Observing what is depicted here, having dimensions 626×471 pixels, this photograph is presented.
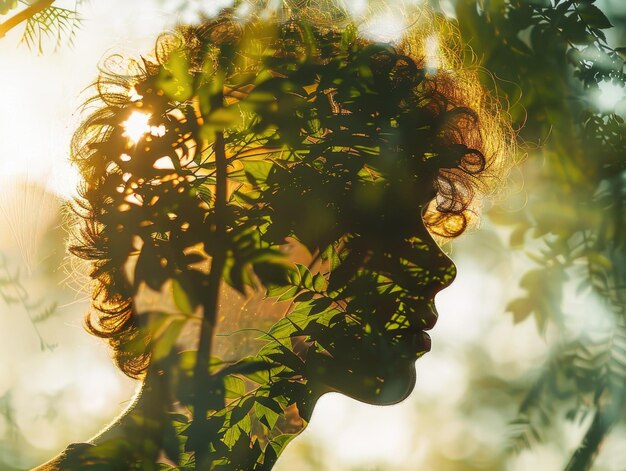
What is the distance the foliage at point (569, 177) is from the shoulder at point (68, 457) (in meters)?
1.15

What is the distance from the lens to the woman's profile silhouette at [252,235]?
1273 mm

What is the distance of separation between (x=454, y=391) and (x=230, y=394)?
2.11 metres

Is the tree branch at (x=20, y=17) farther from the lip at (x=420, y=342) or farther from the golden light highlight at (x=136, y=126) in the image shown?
the lip at (x=420, y=342)

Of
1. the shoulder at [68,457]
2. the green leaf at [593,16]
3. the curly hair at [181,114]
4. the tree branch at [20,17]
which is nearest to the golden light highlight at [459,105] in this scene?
the curly hair at [181,114]

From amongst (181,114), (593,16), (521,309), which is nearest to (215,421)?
(181,114)

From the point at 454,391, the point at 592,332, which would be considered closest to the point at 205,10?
the point at 592,332

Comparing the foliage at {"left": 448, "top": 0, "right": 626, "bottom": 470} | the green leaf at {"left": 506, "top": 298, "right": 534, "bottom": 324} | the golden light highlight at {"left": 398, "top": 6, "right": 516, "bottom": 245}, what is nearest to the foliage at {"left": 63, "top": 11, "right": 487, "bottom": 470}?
the golden light highlight at {"left": 398, "top": 6, "right": 516, "bottom": 245}

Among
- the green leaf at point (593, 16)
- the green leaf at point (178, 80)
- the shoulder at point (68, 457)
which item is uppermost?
the green leaf at point (593, 16)

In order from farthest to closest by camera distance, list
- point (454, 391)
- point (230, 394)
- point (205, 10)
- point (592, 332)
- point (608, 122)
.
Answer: point (454, 391), point (592, 332), point (608, 122), point (205, 10), point (230, 394)

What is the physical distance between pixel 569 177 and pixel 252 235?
83cm

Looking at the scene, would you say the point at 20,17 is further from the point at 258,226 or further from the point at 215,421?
the point at 215,421

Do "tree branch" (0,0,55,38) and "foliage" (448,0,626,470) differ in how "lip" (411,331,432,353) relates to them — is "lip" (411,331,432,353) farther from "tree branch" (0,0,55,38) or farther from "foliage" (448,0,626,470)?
"tree branch" (0,0,55,38)

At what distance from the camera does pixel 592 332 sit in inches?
72.4

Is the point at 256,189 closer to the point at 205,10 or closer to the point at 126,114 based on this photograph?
the point at 126,114
